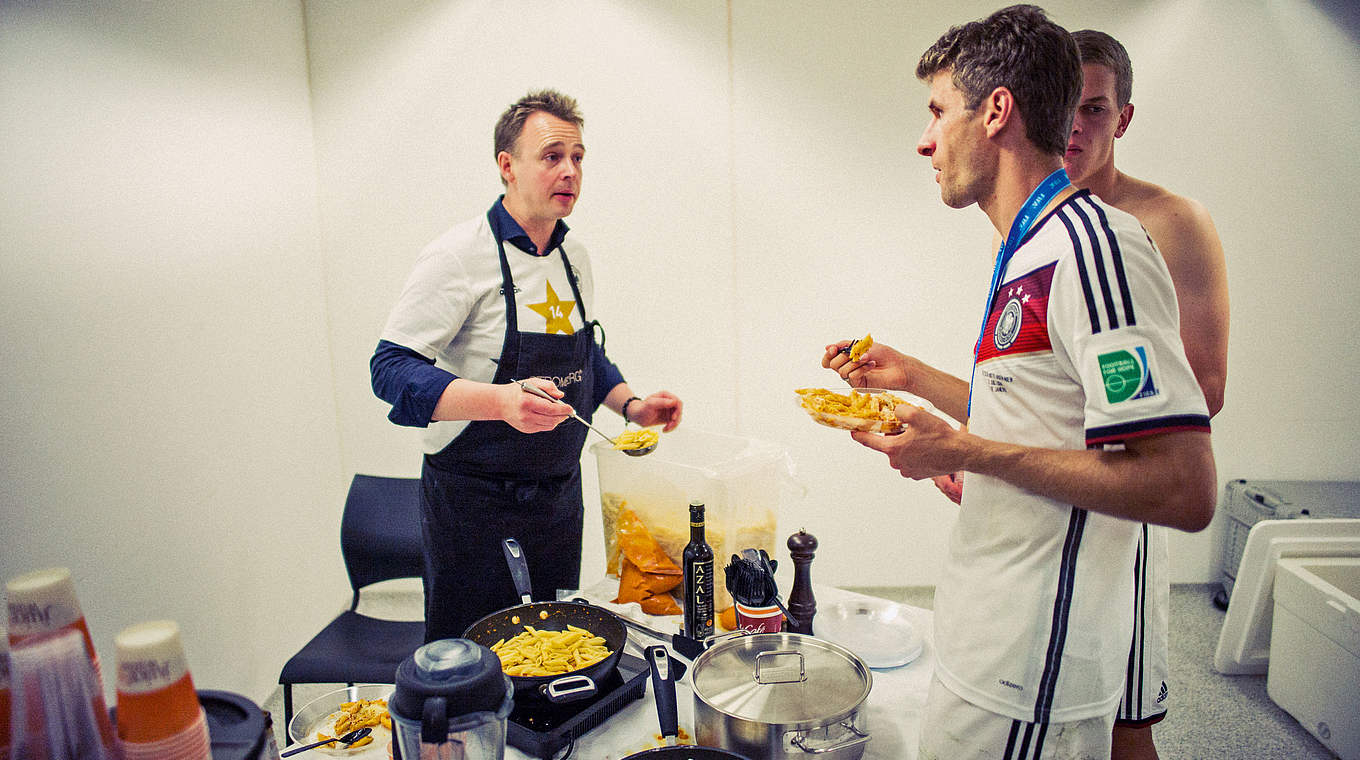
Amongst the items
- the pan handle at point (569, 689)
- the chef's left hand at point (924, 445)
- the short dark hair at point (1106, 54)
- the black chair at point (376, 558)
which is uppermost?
the short dark hair at point (1106, 54)

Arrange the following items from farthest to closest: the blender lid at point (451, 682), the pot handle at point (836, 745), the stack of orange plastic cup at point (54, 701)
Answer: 1. the pot handle at point (836, 745)
2. the blender lid at point (451, 682)
3. the stack of orange plastic cup at point (54, 701)

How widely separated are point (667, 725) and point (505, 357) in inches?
47.1

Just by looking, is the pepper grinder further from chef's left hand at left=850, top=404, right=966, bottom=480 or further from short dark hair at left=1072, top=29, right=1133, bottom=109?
short dark hair at left=1072, top=29, right=1133, bottom=109

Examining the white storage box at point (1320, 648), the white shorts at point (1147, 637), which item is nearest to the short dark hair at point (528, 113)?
the white shorts at point (1147, 637)

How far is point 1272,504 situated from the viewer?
3477 millimetres

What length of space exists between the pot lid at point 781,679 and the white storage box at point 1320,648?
2.32 m

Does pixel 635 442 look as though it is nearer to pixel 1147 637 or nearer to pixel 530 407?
pixel 530 407

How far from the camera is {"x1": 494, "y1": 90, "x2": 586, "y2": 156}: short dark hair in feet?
7.33

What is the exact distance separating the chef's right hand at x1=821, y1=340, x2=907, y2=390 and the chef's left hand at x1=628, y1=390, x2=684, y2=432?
0.68 m

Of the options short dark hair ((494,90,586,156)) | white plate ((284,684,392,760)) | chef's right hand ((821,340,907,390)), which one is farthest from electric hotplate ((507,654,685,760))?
short dark hair ((494,90,586,156))

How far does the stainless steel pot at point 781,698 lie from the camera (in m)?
1.09

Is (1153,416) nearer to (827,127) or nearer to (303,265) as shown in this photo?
(827,127)

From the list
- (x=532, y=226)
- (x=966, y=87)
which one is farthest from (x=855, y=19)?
(x=966, y=87)

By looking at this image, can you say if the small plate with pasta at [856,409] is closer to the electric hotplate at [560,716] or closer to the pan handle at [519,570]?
the electric hotplate at [560,716]
